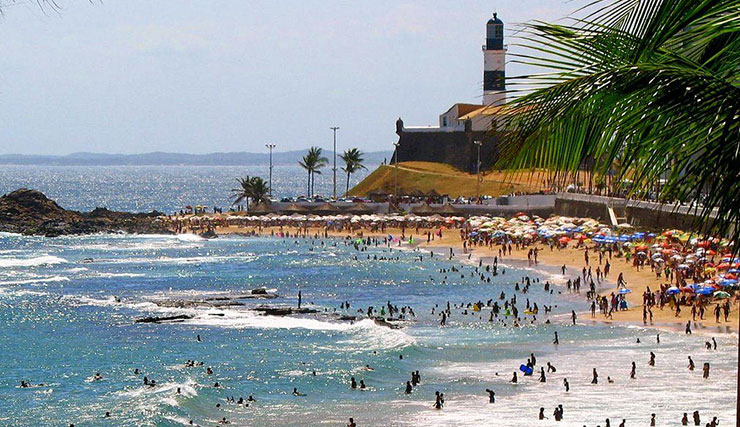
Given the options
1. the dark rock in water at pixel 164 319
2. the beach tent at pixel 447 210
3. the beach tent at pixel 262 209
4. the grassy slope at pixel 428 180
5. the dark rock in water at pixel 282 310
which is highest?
the grassy slope at pixel 428 180

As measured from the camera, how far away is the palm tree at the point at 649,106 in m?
4.37

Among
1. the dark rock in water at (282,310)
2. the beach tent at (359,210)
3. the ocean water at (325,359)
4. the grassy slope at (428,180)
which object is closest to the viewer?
the ocean water at (325,359)

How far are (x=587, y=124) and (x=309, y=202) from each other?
123m

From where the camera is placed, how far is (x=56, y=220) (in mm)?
133625

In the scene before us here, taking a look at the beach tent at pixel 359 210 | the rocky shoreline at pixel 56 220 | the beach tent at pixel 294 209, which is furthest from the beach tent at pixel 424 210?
the rocky shoreline at pixel 56 220

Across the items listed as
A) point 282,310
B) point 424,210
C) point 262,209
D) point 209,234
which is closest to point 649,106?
point 282,310

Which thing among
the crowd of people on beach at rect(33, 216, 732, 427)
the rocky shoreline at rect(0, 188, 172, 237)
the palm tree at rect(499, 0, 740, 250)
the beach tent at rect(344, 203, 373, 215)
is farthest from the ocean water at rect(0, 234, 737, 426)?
→ the rocky shoreline at rect(0, 188, 172, 237)

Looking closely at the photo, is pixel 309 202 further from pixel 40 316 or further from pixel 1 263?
pixel 40 316

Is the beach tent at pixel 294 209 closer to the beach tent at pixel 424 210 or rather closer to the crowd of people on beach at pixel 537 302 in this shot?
the beach tent at pixel 424 210

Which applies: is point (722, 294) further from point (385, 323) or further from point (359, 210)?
point (359, 210)

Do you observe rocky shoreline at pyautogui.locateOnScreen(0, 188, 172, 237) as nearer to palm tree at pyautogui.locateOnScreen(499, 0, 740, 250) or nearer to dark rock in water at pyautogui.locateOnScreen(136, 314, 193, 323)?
dark rock in water at pyautogui.locateOnScreen(136, 314, 193, 323)

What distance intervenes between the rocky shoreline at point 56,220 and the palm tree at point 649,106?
124686 mm

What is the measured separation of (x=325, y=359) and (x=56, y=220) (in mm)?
94712

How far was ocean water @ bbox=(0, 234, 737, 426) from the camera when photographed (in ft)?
119
